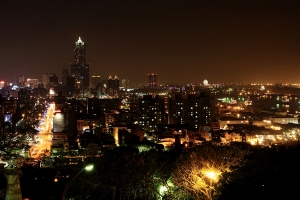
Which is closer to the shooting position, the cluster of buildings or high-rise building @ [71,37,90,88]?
the cluster of buildings

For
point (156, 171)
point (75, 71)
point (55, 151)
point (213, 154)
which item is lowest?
point (55, 151)

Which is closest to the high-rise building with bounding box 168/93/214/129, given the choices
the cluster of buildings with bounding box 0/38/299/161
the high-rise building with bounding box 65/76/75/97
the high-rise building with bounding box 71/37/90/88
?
the cluster of buildings with bounding box 0/38/299/161

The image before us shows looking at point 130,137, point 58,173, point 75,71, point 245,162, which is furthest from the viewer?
point 75,71

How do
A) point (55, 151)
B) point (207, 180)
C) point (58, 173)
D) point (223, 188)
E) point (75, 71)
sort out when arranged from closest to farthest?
1. point (223, 188)
2. point (207, 180)
3. point (58, 173)
4. point (55, 151)
5. point (75, 71)

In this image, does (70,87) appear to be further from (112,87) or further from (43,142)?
(43,142)

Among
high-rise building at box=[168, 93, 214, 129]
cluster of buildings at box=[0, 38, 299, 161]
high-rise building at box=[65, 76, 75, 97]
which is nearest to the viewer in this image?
cluster of buildings at box=[0, 38, 299, 161]

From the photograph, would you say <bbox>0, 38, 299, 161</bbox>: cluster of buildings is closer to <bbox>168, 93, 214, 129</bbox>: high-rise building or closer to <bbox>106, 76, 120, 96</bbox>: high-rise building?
<bbox>168, 93, 214, 129</bbox>: high-rise building

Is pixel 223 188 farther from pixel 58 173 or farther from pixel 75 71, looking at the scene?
pixel 75 71

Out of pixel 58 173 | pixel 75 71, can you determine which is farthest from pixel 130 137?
pixel 75 71

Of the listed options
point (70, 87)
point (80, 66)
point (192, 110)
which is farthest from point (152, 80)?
point (192, 110)

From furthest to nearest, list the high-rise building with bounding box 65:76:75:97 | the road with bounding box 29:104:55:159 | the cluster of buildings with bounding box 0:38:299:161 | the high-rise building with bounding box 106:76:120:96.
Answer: the high-rise building with bounding box 65:76:75:97
the high-rise building with bounding box 106:76:120:96
the cluster of buildings with bounding box 0:38:299:161
the road with bounding box 29:104:55:159
